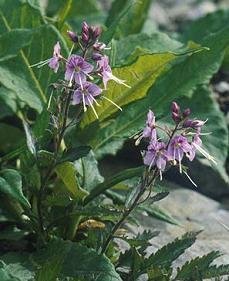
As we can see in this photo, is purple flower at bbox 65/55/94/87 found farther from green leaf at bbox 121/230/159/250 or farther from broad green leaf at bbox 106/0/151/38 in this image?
broad green leaf at bbox 106/0/151/38

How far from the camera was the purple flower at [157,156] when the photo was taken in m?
2.67

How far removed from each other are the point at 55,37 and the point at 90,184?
68 cm

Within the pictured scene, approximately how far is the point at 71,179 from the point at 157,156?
546 mm

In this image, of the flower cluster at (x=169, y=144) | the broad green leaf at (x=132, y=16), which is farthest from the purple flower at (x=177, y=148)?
the broad green leaf at (x=132, y=16)

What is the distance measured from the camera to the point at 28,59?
359 cm

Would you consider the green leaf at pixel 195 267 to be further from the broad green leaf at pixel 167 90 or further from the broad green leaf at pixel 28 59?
the broad green leaf at pixel 28 59

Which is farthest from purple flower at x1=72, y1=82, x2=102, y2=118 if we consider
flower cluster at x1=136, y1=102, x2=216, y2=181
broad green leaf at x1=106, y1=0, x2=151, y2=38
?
broad green leaf at x1=106, y1=0, x2=151, y2=38

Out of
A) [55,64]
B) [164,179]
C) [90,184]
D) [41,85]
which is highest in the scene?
[55,64]

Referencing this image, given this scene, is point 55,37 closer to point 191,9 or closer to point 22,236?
point 22,236

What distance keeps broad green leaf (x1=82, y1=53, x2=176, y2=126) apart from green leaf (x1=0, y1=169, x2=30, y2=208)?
54 cm

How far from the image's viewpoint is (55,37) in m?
3.50

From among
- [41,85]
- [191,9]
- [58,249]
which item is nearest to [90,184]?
[58,249]

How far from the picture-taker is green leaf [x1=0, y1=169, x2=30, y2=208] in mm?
2863

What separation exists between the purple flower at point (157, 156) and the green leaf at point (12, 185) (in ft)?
1.54
